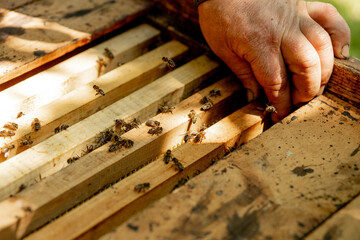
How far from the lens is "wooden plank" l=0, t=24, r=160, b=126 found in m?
2.36

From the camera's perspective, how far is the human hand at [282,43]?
2342 mm

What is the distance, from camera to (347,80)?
2.34 metres

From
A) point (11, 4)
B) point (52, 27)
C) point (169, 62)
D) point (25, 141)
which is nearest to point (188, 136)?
point (169, 62)

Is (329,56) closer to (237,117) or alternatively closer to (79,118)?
(237,117)

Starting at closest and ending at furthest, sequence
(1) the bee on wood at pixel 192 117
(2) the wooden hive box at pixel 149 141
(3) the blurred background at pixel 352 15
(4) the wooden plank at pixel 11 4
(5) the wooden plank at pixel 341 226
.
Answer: (5) the wooden plank at pixel 341 226
(2) the wooden hive box at pixel 149 141
(1) the bee on wood at pixel 192 117
(4) the wooden plank at pixel 11 4
(3) the blurred background at pixel 352 15

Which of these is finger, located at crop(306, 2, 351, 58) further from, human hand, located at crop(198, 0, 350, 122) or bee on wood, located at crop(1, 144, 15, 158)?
bee on wood, located at crop(1, 144, 15, 158)

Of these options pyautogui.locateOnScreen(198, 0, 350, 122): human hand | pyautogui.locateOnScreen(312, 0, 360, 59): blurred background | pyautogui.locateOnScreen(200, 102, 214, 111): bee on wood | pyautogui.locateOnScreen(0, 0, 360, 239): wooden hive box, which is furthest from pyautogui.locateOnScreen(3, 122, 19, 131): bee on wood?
pyautogui.locateOnScreen(312, 0, 360, 59): blurred background

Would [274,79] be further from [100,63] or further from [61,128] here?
[61,128]

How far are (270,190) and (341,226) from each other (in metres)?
0.34

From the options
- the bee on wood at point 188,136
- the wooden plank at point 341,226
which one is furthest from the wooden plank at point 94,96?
the wooden plank at point 341,226

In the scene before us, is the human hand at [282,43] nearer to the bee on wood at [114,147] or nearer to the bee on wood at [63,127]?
the bee on wood at [114,147]

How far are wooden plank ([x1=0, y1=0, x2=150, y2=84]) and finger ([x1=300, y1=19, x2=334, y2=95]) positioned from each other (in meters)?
1.38

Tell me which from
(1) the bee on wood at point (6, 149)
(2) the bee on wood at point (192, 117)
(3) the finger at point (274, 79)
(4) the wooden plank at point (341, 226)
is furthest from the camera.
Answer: (3) the finger at point (274, 79)

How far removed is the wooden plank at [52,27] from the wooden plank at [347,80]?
1598mm
